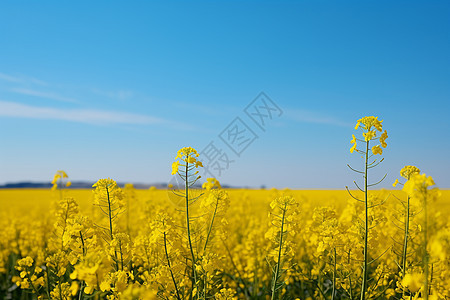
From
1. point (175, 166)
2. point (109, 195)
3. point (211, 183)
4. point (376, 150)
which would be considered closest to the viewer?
point (376, 150)

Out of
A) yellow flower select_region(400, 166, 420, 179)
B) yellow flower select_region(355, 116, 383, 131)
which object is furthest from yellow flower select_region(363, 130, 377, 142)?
yellow flower select_region(400, 166, 420, 179)

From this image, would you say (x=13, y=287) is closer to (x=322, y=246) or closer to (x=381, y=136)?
(x=322, y=246)

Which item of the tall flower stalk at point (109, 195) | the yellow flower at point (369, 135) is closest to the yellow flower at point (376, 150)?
the yellow flower at point (369, 135)

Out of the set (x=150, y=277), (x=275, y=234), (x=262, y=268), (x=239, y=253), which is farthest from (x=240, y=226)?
(x=150, y=277)

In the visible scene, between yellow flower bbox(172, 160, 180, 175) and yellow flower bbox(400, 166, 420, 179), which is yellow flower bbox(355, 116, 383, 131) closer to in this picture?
yellow flower bbox(400, 166, 420, 179)

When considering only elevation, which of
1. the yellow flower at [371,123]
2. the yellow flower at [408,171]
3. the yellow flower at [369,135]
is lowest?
the yellow flower at [408,171]

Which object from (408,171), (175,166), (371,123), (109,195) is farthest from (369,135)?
(109,195)

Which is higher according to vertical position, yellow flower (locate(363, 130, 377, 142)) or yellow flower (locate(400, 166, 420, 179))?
yellow flower (locate(363, 130, 377, 142))

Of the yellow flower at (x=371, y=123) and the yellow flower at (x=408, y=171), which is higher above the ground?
the yellow flower at (x=371, y=123)

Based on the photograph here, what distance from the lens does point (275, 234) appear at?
393cm

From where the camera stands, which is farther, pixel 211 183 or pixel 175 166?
pixel 211 183

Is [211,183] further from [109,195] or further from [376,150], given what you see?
[376,150]

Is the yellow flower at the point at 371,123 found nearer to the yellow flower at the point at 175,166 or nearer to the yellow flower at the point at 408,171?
the yellow flower at the point at 408,171

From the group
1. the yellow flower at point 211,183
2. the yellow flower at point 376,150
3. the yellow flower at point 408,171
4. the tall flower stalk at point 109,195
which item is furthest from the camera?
the yellow flower at point 211,183
